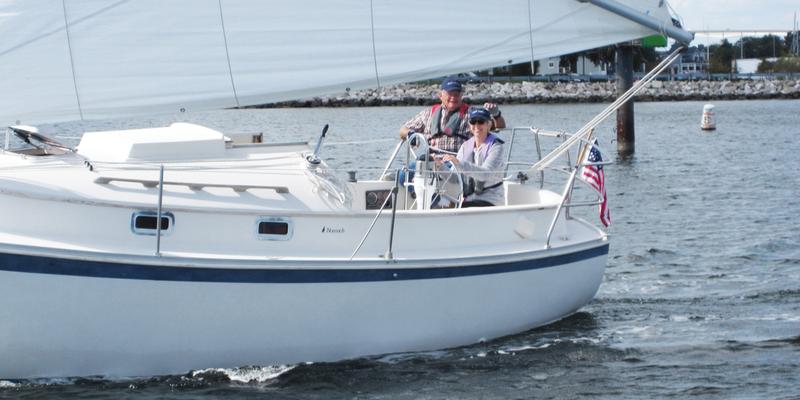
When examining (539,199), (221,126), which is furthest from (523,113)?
(539,199)

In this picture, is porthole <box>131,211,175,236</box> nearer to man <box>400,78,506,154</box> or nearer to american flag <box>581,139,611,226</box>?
man <box>400,78,506,154</box>

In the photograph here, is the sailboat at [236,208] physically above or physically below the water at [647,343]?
above

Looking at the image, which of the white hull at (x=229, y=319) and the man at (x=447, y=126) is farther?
the man at (x=447, y=126)

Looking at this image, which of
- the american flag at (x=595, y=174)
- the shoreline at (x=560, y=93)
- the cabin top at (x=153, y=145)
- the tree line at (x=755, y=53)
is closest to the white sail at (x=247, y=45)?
the cabin top at (x=153, y=145)

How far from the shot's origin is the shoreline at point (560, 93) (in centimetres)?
6681

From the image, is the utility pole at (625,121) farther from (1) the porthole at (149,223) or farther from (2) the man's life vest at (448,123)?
(1) the porthole at (149,223)

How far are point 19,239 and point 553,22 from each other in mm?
4796

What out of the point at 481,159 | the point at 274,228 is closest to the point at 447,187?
the point at 481,159

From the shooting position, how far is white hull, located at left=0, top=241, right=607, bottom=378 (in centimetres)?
860

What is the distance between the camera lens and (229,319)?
29.8ft

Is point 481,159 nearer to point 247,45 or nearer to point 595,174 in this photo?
point 595,174

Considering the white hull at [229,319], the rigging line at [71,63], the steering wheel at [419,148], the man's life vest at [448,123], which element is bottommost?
the white hull at [229,319]

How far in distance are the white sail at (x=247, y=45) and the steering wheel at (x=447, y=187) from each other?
97 centimetres

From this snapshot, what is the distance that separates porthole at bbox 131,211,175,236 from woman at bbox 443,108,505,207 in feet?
9.02
